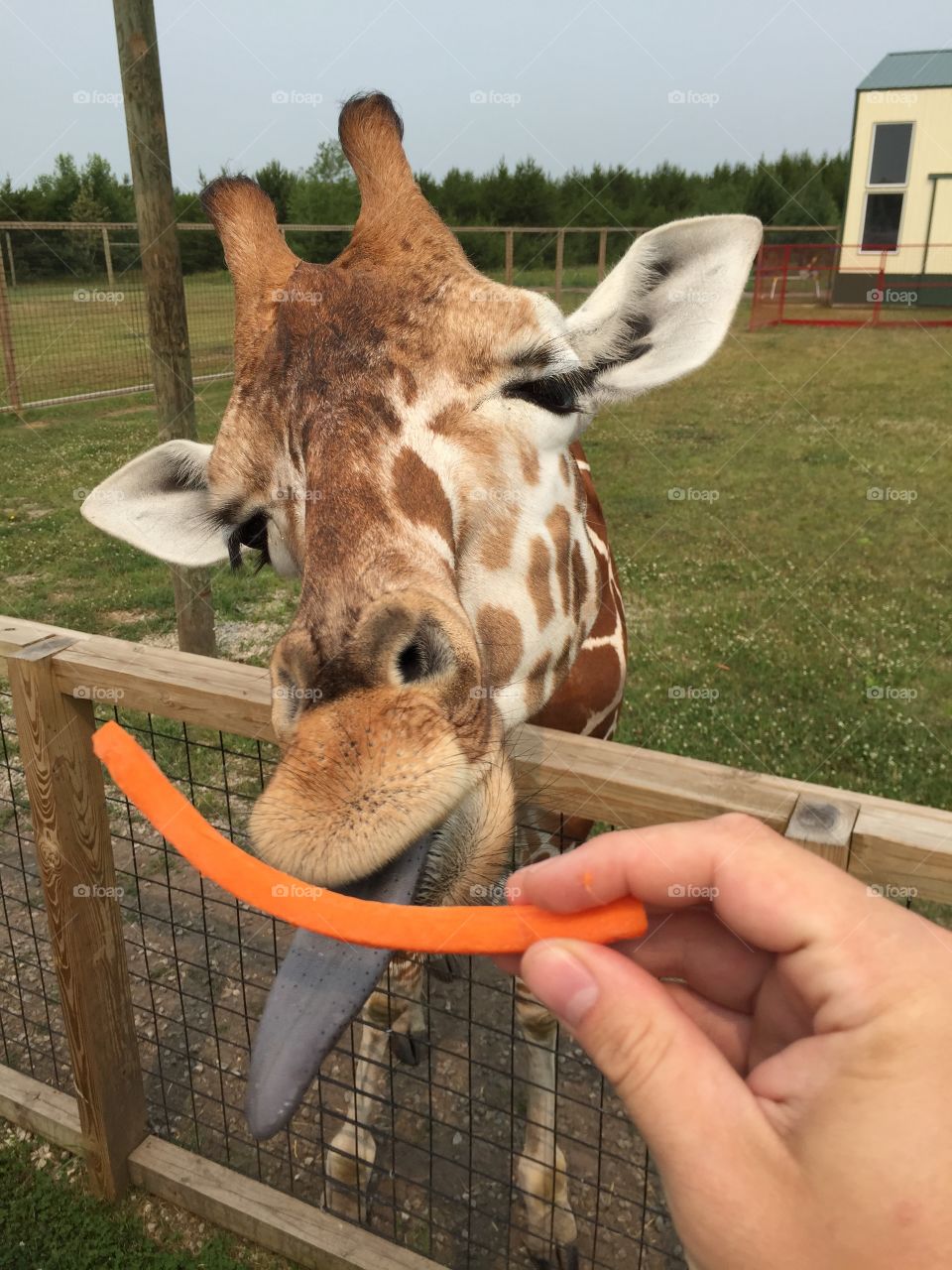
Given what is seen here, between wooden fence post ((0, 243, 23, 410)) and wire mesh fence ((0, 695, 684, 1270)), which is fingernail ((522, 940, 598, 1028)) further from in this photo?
wooden fence post ((0, 243, 23, 410))

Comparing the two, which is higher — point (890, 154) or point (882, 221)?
point (890, 154)

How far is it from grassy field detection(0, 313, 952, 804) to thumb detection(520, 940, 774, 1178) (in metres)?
2.40

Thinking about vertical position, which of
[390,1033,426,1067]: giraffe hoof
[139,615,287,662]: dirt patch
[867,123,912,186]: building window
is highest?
[867,123,912,186]: building window

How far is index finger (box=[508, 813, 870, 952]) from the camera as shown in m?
1.13

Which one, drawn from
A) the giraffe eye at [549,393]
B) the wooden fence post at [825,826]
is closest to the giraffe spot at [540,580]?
the giraffe eye at [549,393]

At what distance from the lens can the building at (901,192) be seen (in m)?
28.4

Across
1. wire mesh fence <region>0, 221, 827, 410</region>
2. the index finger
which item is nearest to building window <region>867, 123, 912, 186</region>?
wire mesh fence <region>0, 221, 827, 410</region>

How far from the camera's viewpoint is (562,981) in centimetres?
119

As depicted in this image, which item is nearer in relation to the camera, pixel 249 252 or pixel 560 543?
pixel 560 543

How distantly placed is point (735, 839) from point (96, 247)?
1967cm

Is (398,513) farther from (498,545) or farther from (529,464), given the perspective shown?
(529,464)

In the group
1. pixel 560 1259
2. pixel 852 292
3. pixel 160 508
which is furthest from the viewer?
pixel 852 292

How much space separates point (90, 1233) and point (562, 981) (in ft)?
10.1

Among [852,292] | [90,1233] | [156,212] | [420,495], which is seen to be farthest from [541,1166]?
[852,292]
